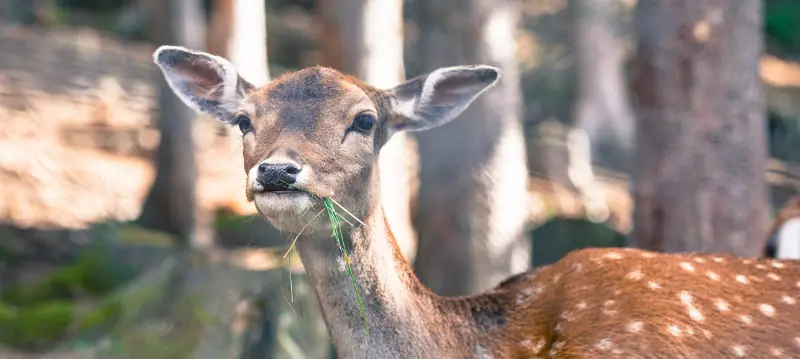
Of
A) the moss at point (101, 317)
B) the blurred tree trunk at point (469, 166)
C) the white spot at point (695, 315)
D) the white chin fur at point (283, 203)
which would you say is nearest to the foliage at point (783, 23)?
the blurred tree trunk at point (469, 166)

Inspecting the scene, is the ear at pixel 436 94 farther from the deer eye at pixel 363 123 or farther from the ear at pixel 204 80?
the ear at pixel 204 80

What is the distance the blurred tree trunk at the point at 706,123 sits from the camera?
6301 millimetres

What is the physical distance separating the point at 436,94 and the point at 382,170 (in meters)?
2.91

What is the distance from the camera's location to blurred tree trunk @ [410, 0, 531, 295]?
24.4ft

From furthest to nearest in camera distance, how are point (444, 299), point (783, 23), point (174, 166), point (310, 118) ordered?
point (783, 23), point (174, 166), point (444, 299), point (310, 118)

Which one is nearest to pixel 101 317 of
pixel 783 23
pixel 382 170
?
pixel 382 170

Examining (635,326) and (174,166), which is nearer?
(635,326)

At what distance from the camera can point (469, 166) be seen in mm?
7418

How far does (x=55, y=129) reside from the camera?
45.5ft

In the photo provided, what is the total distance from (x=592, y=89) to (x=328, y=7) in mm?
10892

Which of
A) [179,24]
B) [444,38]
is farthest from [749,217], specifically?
[179,24]

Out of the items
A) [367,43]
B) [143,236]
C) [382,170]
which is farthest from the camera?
[143,236]

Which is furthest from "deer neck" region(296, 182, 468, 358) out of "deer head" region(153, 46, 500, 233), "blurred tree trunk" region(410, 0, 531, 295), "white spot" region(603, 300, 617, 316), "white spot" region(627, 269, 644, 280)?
"blurred tree trunk" region(410, 0, 531, 295)

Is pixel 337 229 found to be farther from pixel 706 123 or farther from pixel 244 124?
pixel 706 123
